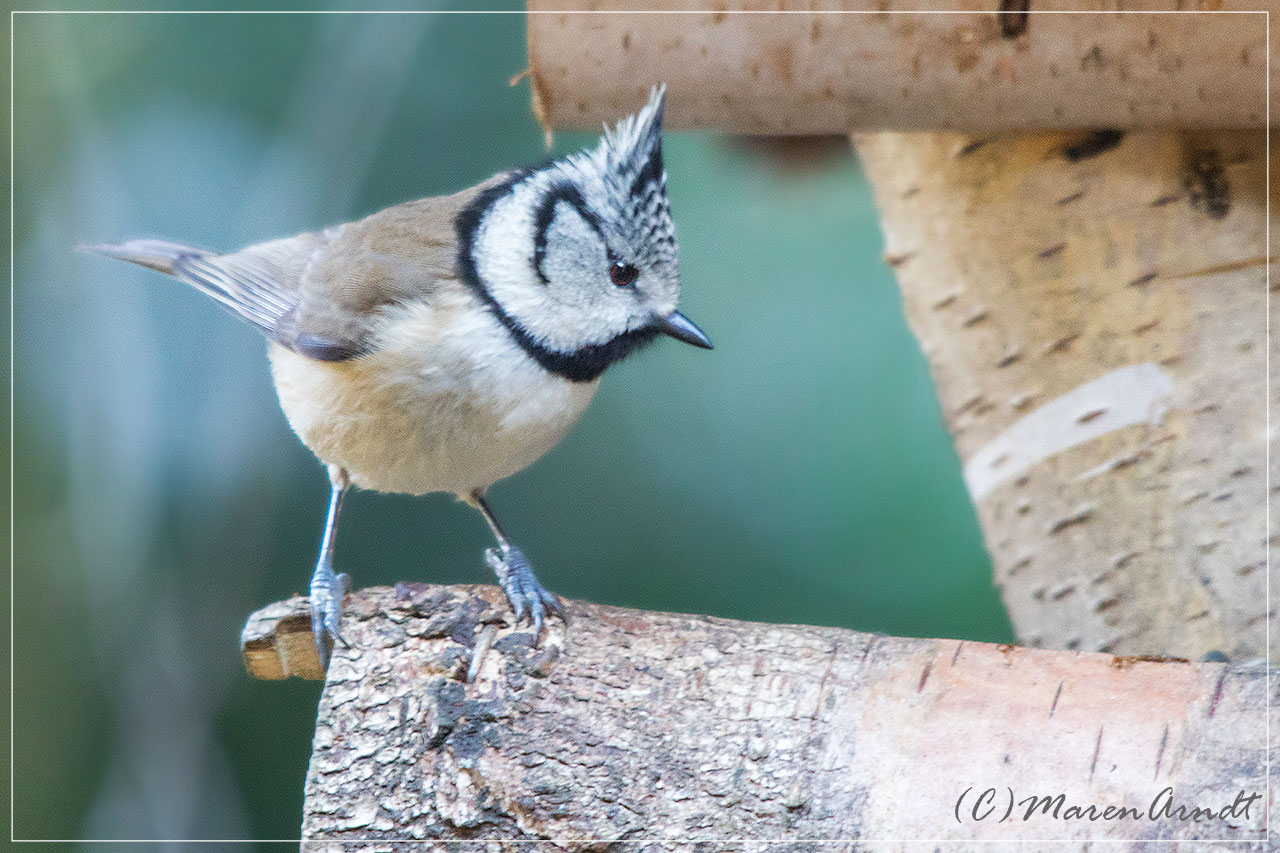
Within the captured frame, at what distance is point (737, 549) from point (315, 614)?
3.39ft

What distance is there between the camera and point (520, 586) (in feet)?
3.67

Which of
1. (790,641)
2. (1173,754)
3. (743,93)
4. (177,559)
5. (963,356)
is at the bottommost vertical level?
(1173,754)

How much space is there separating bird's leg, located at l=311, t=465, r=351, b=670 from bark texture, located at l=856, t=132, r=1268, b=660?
3.01 ft

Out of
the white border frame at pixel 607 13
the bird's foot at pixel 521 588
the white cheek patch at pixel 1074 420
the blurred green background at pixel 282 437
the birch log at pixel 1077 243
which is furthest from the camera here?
the blurred green background at pixel 282 437

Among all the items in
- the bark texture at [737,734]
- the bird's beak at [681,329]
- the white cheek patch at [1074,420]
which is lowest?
the bark texture at [737,734]

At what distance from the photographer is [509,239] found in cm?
117

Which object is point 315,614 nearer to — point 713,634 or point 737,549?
point 713,634

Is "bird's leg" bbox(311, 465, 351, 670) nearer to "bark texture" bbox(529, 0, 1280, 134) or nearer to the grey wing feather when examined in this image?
the grey wing feather

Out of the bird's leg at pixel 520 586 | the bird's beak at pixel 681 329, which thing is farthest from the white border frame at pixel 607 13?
the bird's beak at pixel 681 329

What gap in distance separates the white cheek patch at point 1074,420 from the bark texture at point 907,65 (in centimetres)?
34

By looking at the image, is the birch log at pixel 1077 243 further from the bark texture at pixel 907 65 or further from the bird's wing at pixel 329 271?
the bird's wing at pixel 329 271

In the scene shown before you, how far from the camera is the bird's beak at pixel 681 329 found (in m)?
1.14

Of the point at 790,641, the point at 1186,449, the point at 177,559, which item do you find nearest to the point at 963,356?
the point at 1186,449

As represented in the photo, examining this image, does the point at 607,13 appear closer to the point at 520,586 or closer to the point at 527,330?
the point at 527,330
